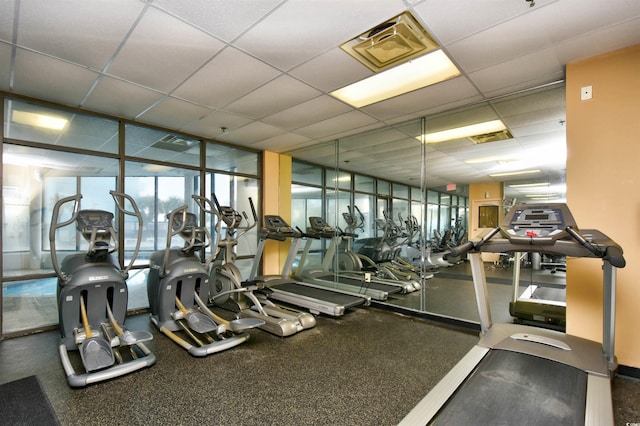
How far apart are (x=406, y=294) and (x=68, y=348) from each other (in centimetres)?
461

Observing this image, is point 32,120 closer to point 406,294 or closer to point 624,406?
point 406,294

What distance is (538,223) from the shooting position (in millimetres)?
2262

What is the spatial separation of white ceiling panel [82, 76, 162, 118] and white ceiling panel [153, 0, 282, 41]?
150 cm

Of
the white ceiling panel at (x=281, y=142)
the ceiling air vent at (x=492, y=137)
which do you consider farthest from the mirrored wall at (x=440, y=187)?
the white ceiling panel at (x=281, y=142)

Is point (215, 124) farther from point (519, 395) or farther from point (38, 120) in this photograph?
point (519, 395)

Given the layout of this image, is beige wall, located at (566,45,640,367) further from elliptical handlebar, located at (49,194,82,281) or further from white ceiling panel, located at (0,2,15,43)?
elliptical handlebar, located at (49,194,82,281)

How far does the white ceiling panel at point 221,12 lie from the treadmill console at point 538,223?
2418mm

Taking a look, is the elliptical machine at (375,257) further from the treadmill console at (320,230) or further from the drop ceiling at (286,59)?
the drop ceiling at (286,59)

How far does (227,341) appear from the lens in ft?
10.0

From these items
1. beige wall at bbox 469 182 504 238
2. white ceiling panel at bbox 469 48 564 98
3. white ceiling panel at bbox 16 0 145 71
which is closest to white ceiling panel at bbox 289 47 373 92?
white ceiling panel at bbox 469 48 564 98

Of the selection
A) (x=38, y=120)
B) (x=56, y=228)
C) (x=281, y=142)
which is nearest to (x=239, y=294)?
(x=56, y=228)

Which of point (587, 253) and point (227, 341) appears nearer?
point (587, 253)

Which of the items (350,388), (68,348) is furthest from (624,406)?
(68,348)

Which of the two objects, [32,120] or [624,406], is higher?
[32,120]
